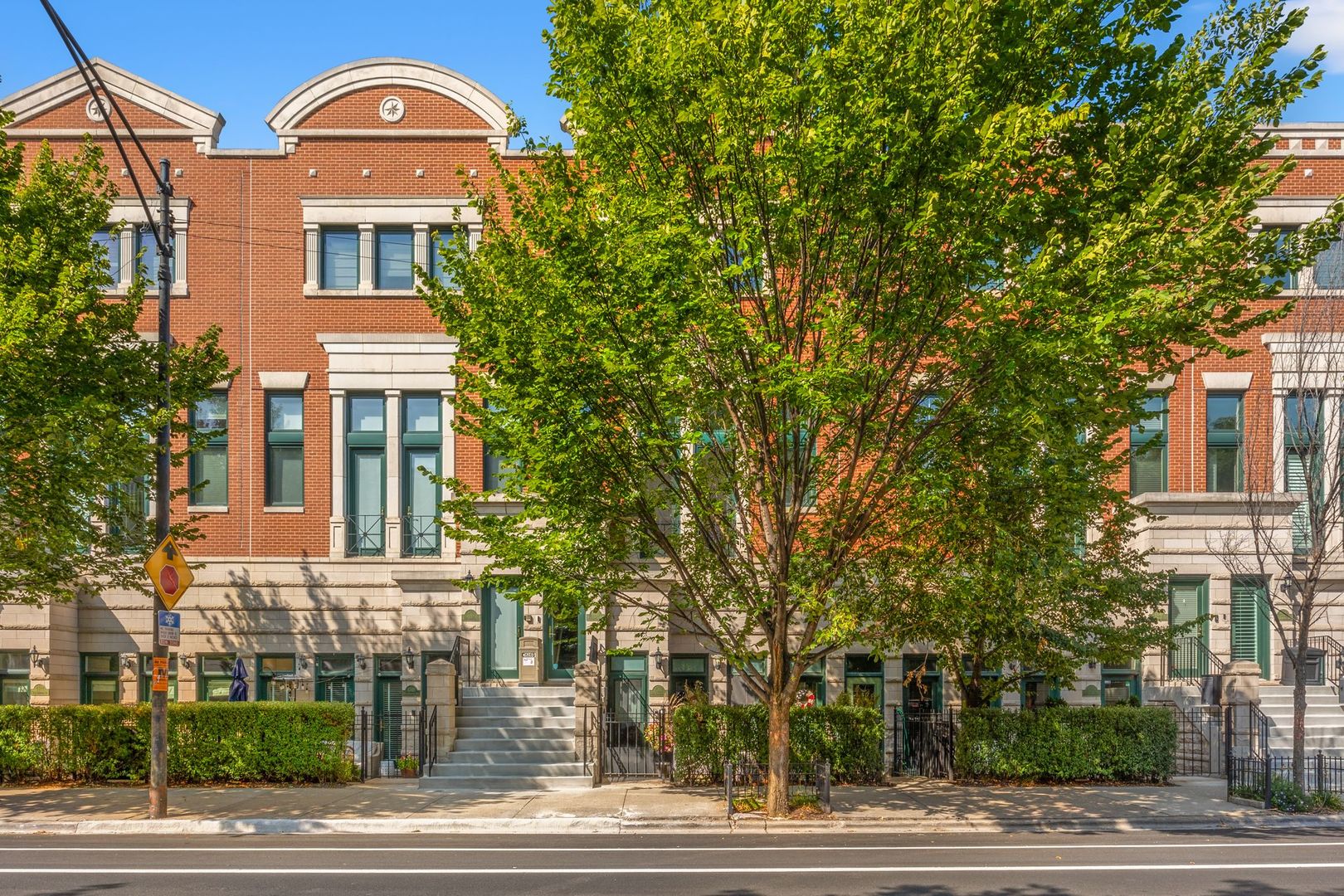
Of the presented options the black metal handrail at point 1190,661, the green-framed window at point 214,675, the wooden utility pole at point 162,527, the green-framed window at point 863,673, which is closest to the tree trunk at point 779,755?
the green-framed window at point 863,673

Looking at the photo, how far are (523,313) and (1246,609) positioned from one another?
60.6ft

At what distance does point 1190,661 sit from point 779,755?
12.5 metres

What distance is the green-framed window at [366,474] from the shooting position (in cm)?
2503

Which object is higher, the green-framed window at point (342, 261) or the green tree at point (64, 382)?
the green-framed window at point (342, 261)

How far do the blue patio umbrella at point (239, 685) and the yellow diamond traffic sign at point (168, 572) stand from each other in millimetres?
6330

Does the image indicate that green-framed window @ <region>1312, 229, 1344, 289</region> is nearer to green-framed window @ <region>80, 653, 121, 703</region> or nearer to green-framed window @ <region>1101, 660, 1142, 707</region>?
green-framed window @ <region>1101, 660, 1142, 707</region>

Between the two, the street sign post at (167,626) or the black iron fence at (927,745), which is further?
the black iron fence at (927,745)

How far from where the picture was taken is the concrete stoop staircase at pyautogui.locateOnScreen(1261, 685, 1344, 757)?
73.2 ft

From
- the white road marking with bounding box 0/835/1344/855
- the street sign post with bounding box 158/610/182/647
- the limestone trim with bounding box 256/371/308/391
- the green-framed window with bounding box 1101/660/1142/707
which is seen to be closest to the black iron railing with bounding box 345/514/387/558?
the limestone trim with bounding box 256/371/308/391

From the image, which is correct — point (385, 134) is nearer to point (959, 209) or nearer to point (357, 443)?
point (357, 443)

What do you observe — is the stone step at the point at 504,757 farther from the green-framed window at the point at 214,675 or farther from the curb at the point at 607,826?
the green-framed window at the point at 214,675

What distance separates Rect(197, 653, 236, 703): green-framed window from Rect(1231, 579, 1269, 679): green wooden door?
21.8 metres

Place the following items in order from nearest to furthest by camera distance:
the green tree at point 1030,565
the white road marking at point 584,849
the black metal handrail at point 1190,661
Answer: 1. the white road marking at point 584,849
2. the green tree at point 1030,565
3. the black metal handrail at point 1190,661

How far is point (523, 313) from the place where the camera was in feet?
49.0
